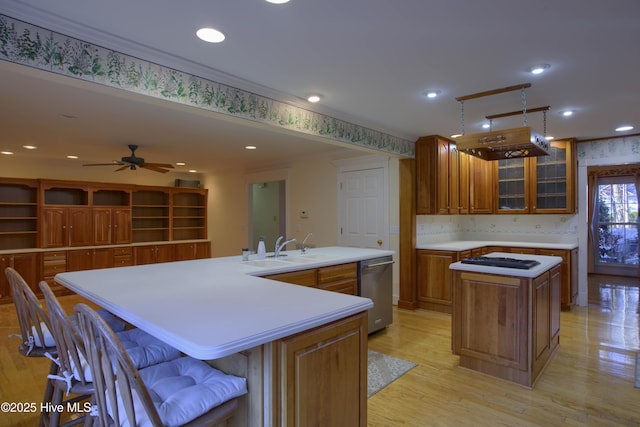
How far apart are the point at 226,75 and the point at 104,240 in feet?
17.2

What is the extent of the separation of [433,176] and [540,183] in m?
1.63

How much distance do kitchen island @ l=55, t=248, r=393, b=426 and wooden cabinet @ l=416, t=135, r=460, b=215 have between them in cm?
314

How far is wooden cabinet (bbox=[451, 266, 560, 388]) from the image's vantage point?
263 centimetres

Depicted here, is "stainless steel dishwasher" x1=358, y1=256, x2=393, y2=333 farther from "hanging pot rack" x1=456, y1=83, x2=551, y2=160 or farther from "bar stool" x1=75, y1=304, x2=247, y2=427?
"bar stool" x1=75, y1=304, x2=247, y2=427

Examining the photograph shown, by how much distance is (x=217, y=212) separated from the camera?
25.6 feet

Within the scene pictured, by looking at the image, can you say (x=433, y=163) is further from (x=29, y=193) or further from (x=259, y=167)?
(x=29, y=193)

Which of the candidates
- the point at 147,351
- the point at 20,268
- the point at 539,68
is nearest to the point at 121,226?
the point at 20,268

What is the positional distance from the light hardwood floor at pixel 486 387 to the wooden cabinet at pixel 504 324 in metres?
0.11

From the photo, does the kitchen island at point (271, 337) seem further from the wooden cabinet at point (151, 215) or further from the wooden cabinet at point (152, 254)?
the wooden cabinet at point (151, 215)

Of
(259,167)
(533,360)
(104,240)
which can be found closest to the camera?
(533,360)

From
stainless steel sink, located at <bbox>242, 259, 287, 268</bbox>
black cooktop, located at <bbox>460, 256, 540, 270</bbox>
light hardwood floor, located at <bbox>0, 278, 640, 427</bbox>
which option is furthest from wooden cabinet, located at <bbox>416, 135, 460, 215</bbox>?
stainless steel sink, located at <bbox>242, 259, 287, 268</bbox>

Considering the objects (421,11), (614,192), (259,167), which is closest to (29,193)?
(259,167)

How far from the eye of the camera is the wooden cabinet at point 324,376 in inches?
51.7

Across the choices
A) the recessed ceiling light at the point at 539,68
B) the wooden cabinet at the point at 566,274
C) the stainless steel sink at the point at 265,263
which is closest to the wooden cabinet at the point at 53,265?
the stainless steel sink at the point at 265,263
